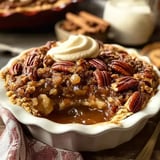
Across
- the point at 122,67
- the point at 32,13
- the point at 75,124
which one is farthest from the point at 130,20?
the point at 75,124

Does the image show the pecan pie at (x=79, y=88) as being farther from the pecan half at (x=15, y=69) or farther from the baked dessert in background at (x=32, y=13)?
the baked dessert in background at (x=32, y=13)

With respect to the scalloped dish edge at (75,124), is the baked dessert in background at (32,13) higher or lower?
lower

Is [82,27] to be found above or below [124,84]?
below

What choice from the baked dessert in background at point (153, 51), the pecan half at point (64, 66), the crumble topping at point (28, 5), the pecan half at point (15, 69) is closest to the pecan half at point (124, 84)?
the pecan half at point (64, 66)

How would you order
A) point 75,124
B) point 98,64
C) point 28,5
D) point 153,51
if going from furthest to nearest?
point 28,5 < point 153,51 < point 98,64 < point 75,124

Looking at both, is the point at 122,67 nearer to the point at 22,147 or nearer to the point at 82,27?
the point at 22,147
